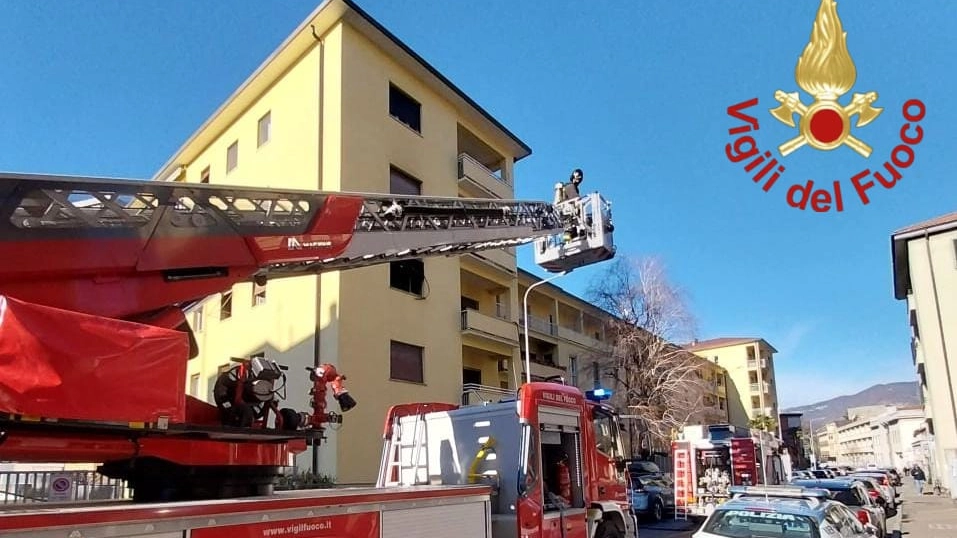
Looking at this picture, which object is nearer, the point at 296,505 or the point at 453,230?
the point at 296,505

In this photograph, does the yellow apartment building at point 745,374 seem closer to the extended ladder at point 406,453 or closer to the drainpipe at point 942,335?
the drainpipe at point 942,335

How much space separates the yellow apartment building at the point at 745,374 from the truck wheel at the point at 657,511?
59.8m

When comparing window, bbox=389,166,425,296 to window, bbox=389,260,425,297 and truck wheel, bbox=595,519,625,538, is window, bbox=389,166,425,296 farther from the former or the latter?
truck wheel, bbox=595,519,625,538

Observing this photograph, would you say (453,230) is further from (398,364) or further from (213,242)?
(398,364)

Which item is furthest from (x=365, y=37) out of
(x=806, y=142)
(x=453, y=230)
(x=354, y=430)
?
(x=806, y=142)

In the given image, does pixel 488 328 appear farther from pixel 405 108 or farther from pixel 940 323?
pixel 940 323

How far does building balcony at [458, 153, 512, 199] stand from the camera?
23486mm

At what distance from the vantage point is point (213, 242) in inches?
245

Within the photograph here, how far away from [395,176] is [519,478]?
1400cm

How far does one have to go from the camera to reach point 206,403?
235 inches

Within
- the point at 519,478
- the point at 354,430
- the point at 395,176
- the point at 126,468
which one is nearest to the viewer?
the point at 126,468

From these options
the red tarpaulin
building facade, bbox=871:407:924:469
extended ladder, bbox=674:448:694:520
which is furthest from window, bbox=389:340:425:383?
building facade, bbox=871:407:924:469

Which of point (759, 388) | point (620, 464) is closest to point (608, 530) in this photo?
point (620, 464)

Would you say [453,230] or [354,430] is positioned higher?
[453,230]
